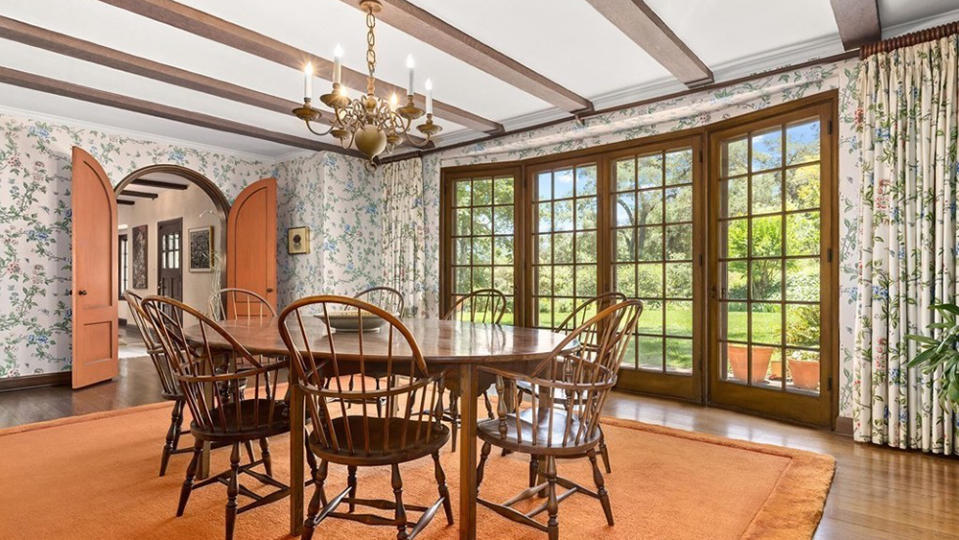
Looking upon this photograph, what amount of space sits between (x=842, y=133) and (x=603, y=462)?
2.60 metres

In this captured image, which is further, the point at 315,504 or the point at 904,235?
the point at 904,235

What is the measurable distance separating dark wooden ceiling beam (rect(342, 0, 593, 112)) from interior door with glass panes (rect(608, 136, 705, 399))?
82 centimetres

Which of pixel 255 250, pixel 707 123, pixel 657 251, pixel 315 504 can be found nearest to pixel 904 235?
pixel 707 123

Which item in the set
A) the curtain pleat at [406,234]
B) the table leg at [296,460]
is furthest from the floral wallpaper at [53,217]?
the table leg at [296,460]

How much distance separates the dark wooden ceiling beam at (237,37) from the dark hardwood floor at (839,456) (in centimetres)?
282

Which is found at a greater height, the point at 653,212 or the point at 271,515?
the point at 653,212

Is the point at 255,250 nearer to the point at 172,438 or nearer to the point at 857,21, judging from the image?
the point at 172,438

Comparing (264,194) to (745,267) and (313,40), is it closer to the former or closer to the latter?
(313,40)

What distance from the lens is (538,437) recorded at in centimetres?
196

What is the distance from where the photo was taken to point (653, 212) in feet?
14.8

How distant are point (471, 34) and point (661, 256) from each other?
7.89 feet

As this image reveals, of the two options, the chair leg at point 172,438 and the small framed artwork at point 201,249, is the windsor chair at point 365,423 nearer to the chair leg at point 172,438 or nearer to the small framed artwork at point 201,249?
the chair leg at point 172,438

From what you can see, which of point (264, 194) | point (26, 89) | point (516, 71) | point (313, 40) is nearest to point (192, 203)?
point (264, 194)

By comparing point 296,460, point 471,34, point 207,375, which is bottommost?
point 296,460
